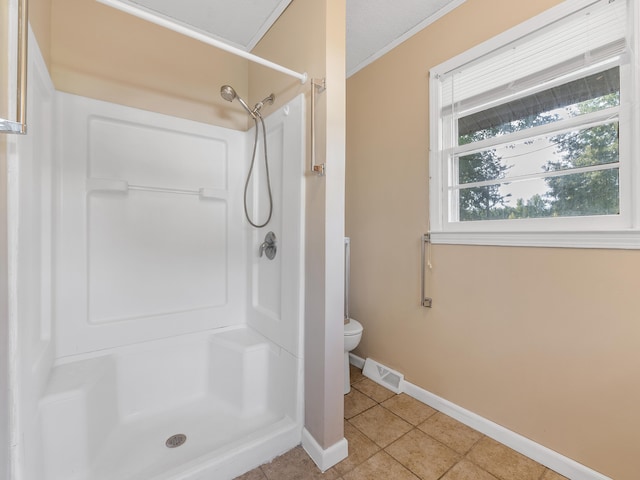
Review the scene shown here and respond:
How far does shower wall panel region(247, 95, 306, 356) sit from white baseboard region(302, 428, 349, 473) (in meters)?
0.42

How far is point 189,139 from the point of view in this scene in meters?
1.93

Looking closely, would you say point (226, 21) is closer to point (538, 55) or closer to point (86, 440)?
point (538, 55)

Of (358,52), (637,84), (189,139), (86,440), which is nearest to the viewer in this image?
(637,84)

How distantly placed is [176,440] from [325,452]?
80cm

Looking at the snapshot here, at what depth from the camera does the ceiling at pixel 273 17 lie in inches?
67.6

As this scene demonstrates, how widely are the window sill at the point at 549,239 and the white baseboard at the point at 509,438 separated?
38.5 inches

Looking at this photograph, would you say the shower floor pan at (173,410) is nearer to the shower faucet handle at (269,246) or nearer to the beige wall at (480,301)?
the shower faucet handle at (269,246)

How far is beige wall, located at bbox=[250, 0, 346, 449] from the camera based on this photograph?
4.53 ft

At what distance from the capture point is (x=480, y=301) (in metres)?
1.62

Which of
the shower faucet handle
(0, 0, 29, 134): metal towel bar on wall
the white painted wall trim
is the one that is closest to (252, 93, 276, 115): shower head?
the shower faucet handle

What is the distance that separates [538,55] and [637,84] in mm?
457

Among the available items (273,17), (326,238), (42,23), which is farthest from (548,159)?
(42,23)

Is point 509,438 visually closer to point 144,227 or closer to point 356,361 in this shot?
point 356,361

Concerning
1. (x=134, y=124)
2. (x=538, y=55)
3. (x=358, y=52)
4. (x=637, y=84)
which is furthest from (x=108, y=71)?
(x=637, y=84)
